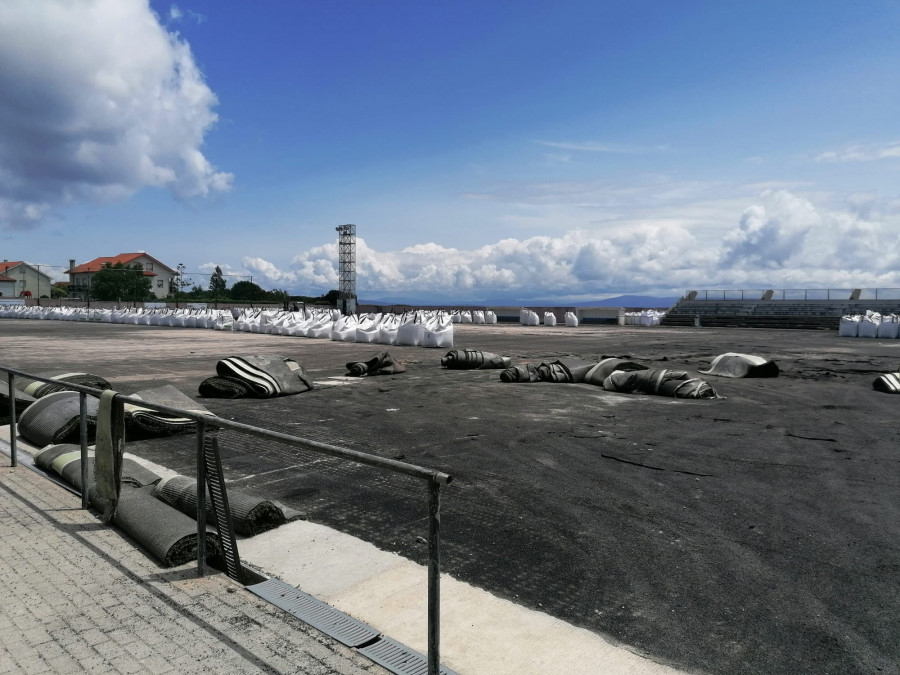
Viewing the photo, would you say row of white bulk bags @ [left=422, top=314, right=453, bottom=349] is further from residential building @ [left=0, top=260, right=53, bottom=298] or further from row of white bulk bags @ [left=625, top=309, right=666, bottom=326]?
residential building @ [left=0, top=260, right=53, bottom=298]

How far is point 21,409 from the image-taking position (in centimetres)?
837

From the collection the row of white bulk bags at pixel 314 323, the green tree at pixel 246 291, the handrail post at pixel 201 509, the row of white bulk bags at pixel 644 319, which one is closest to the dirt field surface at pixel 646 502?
the handrail post at pixel 201 509

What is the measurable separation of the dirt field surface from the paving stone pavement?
3.94 ft

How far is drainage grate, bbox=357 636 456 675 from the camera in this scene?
2887 millimetres

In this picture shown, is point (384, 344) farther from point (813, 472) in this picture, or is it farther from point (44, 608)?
point (44, 608)

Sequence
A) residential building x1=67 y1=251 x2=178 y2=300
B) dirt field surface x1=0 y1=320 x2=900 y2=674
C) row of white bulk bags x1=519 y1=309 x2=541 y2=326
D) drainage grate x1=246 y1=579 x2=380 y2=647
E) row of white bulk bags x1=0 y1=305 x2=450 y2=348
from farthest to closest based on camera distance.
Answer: residential building x1=67 y1=251 x2=178 y2=300
row of white bulk bags x1=519 y1=309 x2=541 y2=326
row of white bulk bags x1=0 y1=305 x2=450 y2=348
dirt field surface x1=0 y1=320 x2=900 y2=674
drainage grate x1=246 y1=579 x2=380 y2=647

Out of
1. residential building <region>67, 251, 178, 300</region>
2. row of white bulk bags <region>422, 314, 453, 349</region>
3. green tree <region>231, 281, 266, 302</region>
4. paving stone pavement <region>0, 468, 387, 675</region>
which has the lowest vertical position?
paving stone pavement <region>0, 468, 387, 675</region>

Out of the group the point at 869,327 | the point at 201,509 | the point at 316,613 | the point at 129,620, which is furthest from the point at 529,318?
the point at 129,620

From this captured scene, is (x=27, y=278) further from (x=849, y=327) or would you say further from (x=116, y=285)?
(x=849, y=327)

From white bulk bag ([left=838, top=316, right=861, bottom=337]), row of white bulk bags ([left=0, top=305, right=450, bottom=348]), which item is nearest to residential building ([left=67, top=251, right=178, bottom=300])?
row of white bulk bags ([left=0, top=305, right=450, bottom=348])

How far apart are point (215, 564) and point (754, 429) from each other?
7425mm

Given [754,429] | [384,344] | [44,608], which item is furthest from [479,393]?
[384,344]

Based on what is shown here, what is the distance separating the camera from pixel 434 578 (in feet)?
8.70

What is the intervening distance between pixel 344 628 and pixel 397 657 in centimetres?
42
